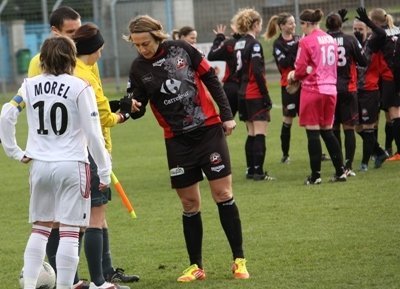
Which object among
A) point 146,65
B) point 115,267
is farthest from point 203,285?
point 146,65

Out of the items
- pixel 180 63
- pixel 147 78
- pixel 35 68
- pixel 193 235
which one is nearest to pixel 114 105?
pixel 147 78

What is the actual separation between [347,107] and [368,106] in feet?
2.94

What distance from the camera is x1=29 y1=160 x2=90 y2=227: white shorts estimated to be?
262 inches

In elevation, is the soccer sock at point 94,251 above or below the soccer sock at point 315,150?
above

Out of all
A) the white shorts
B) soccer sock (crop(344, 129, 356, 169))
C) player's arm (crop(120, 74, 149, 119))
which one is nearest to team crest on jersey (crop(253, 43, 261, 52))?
soccer sock (crop(344, 129, 356, 169))

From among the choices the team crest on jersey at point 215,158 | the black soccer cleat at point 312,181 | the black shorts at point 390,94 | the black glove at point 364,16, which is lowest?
the black soccer cleat at point 312,181

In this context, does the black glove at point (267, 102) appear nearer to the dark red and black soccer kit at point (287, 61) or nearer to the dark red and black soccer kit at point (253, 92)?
the dark red and black soccer kit at point (253, 92)

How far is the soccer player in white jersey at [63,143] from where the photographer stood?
21.8 ft

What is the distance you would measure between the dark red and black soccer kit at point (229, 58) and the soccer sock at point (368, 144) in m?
1.75

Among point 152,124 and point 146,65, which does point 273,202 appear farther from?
point 152,124

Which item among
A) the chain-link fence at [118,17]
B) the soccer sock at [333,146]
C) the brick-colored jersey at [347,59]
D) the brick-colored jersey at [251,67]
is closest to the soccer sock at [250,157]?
the brick-colored jersey at [251,67]

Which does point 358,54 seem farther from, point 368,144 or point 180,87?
point 180,87

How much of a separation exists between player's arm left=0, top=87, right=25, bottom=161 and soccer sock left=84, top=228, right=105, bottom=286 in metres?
0.76

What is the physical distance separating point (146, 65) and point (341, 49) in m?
5.70
